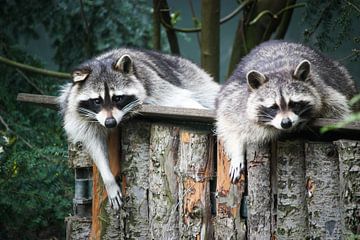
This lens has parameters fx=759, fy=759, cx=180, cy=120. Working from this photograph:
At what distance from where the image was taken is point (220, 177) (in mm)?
4609

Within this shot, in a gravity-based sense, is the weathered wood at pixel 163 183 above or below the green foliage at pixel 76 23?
below

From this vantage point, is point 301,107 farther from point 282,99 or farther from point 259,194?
point 259,194

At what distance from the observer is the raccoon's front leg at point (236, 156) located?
4469 mm

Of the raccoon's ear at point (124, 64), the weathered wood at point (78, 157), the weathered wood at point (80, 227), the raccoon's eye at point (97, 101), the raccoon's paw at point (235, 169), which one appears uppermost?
the raccoon's ear at point (124, 64)

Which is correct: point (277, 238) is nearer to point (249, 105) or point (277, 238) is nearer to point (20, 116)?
point (249, 105)

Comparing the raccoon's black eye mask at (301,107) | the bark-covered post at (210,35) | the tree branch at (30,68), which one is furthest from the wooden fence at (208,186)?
the bark-covered post at (210,35)

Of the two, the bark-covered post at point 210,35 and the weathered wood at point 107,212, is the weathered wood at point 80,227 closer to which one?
the weathered wood at point 107,212

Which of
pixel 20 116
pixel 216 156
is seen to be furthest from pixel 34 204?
pixel 216 156

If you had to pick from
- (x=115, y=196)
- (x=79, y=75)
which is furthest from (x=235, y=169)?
(x=79, y=75)

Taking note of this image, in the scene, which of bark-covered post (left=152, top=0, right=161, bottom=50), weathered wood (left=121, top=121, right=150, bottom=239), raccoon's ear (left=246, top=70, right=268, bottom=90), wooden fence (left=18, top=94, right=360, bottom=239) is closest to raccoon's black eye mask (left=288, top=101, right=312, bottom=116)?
wooden fence (left=18, top=94, right=360, bottom=239)

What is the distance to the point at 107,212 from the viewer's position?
5.23 meters

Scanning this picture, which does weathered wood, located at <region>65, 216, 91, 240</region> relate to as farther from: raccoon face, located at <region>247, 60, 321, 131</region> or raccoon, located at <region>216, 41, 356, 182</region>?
raccoon face, located at <region>247, 60, 321, 131</region>

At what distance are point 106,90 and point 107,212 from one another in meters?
0.84

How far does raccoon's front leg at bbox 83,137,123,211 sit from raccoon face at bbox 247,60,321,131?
1.20 metres
